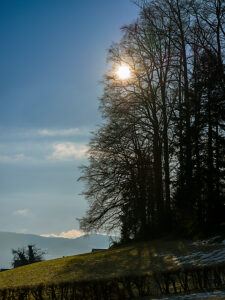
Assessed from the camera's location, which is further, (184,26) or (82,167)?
(82,167)

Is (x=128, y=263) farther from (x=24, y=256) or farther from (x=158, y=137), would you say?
(x=24, y=256)

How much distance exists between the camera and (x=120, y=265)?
66.2 ft

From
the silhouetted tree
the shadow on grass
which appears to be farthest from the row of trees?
the silhouetted tree

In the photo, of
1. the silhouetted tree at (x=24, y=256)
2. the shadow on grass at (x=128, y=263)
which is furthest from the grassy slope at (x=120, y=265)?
the silhouetted tree at (x=24, y=256)

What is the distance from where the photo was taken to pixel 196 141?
26.2 meters

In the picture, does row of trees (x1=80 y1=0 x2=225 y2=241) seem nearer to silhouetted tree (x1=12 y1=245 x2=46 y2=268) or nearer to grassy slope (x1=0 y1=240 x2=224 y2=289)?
grassy slope (x1=0 y1=240 x2=224 y2=289)

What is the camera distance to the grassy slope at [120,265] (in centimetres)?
1842

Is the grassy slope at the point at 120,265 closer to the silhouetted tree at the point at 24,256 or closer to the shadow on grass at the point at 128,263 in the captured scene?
the shadow on grass at the point at 128,263

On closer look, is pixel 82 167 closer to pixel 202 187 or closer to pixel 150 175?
pixel 150 175

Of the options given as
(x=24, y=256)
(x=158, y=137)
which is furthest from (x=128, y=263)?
(x=24, y=256)

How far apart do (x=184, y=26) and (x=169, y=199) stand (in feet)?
43.3

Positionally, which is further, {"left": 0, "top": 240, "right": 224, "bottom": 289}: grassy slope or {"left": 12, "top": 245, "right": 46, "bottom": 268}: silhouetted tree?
{"left": 12, "top": 245, "right": 46, "bottom": 268}: silhouetted tree

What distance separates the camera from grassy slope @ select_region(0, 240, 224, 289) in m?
18.4

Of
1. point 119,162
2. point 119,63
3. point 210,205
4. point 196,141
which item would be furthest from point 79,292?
point 119,63
